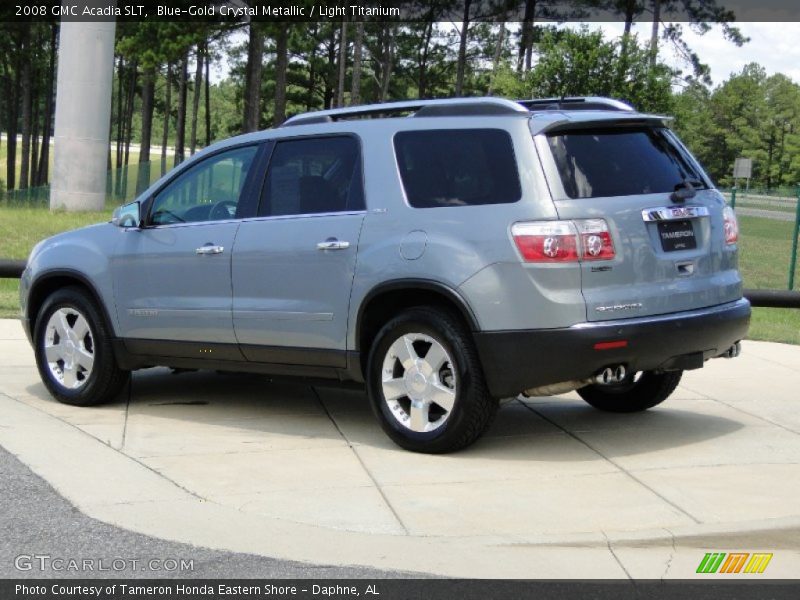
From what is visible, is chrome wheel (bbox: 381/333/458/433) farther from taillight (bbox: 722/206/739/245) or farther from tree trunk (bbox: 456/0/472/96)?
tree trunk (bbox: 456/0/472/96)

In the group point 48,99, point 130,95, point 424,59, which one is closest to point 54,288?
point 48,99

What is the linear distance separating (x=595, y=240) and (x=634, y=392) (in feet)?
6.56

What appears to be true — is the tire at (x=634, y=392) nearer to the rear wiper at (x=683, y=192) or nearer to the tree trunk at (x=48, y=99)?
the rear wiper at (x=683, y=192)

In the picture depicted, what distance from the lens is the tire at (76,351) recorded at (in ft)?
27.7

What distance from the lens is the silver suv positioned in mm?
6555

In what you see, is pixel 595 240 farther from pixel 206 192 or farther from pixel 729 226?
pixel 206 192

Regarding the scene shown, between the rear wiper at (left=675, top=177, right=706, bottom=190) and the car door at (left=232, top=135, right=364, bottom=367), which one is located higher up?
the rear wiper at (left=675, top=177, right=706, bottom=190)

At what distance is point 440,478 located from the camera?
21.2 ft

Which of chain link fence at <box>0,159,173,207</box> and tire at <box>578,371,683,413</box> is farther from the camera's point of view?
chain link fence at <box>0,159,173,207</box>

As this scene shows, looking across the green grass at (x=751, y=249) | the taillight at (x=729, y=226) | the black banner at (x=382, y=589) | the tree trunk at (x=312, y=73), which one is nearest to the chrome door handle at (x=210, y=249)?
the taillight at (x=729, y=226)

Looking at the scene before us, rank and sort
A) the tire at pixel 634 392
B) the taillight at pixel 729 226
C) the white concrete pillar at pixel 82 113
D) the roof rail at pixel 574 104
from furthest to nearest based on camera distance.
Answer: the white concrete pillar at pixel 82 113
the tire at pixel 634 392
the taillight at pixel 729 226
the roof rail at pixel 574 104

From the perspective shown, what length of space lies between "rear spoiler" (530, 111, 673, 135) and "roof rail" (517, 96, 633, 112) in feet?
0.83

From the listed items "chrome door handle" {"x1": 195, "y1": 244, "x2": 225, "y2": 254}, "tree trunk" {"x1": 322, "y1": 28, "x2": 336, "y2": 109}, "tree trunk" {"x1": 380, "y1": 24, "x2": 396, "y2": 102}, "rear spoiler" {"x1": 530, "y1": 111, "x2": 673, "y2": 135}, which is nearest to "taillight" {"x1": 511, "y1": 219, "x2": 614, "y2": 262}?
"rear spoiler" {"x1": 530, "y1": 111, "x2": 673, "y2": 135}

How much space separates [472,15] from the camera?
197 ft
